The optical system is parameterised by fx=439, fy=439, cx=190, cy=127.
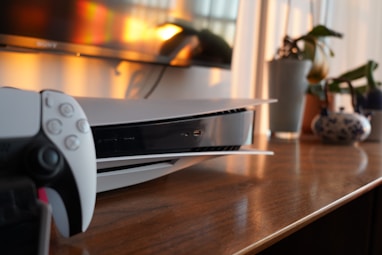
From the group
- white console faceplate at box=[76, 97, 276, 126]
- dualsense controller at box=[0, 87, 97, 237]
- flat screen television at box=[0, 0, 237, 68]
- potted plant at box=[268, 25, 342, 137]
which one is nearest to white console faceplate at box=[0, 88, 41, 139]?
dualsense controller at box=[0, 87, 97, 237]

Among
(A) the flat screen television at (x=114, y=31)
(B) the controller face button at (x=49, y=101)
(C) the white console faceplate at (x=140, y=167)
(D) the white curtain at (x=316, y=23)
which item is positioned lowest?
(C) the white console faceplate at (x=140, y=167)

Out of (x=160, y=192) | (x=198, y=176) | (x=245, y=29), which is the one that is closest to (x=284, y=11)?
(x=245, y=29)

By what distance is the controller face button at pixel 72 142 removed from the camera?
12.0 inches

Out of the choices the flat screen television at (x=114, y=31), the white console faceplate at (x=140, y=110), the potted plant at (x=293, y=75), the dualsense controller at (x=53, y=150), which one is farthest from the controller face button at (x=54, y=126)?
the potted plant at (x=293, y=75)

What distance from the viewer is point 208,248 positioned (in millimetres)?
328

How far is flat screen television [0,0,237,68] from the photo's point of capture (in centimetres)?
70

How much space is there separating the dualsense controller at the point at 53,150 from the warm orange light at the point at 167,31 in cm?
66

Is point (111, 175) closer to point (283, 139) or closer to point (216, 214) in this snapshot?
point (216, 214)

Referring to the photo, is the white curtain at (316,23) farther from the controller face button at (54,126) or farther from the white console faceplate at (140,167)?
the controller face button at (54,126)

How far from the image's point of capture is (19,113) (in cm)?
29

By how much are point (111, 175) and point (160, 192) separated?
69mm

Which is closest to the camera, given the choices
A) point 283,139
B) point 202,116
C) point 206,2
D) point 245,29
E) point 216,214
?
point 216,214

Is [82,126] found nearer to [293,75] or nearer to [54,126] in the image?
[54,126]

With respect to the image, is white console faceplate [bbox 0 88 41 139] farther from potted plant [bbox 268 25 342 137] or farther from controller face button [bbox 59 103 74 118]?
potted plant [bbox 268 25 342 137]
